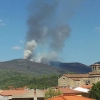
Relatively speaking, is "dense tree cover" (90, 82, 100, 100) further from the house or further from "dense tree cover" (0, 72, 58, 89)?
"dense tree cover" (0, 72, 58, 89)

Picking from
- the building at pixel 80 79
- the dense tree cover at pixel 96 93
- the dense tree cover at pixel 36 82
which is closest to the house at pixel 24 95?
the dense tree cover at pixel 96 93

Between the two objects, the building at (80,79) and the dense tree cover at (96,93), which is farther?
the building at (80,79)

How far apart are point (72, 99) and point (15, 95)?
14088 millimetres

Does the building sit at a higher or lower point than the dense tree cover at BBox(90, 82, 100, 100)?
higher

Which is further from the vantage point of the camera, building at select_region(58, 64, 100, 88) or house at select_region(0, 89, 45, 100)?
building at select_region(58, 64, 100, 88)

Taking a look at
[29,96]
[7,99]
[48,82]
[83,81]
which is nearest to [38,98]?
[29,96]

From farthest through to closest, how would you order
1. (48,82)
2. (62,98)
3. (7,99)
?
1. (48,82)
2. (7,99)
3. (62,98)

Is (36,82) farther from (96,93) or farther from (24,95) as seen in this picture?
(96,93)

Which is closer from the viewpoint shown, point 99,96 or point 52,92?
point 99,96

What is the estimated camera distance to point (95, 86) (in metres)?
37.1

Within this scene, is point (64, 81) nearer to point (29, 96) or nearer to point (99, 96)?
point (29, 96)

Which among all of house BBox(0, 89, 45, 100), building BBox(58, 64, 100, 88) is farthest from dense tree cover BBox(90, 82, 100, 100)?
building BBox(58, 64, 100, 88)

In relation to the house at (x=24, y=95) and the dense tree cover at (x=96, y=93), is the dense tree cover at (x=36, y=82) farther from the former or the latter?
the dense tree cover at (x=96, y=93)

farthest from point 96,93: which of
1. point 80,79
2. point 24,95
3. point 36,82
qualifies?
point 36,82
